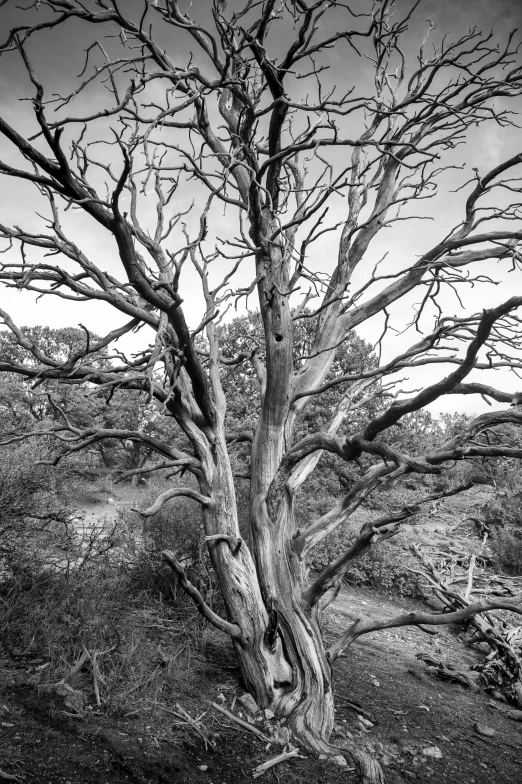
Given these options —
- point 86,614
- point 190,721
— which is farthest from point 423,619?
point 86,614

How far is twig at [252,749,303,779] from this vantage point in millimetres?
3557

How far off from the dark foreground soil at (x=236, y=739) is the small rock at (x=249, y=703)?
11 cm

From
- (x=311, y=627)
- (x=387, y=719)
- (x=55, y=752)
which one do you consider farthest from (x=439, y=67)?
(x=55, y=752)

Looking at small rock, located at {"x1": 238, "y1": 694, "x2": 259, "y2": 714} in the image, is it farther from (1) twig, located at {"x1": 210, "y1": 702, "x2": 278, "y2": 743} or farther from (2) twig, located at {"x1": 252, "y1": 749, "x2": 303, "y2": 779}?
(2) twig, located at {"x1": 252, "y1": 749, "x2": 303, "y2": 779}

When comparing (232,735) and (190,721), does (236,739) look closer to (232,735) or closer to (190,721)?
(232,735)

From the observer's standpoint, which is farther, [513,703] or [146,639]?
[513,703]

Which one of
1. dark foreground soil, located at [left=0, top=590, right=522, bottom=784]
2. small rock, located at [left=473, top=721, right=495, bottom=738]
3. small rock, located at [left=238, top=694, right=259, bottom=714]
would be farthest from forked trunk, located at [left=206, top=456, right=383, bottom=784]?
small rock, located at [left=473, top=721, right=495, bottom=738]

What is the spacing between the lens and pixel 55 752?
334 cm

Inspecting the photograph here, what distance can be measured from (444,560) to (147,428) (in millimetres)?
10119

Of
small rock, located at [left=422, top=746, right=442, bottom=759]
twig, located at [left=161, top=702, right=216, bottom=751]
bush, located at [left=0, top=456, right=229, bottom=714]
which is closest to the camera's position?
twig, located at [left=161, top=702, right=216, bottom=751]

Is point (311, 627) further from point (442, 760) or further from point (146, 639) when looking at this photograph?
point (146, 639)

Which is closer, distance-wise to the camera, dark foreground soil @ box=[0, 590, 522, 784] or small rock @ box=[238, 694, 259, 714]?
dark foreground soil @ box=[0, 590, 522, 784]

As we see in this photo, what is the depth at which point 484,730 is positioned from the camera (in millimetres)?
4844

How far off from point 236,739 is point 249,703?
0.45 meters
